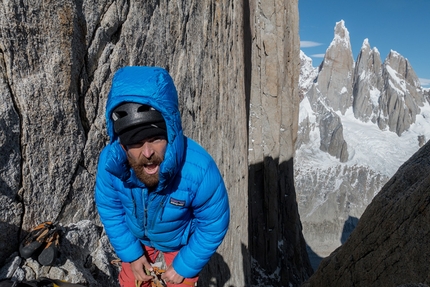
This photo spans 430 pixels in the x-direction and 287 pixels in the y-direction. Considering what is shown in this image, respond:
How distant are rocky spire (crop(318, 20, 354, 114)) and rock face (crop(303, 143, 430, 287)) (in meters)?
154

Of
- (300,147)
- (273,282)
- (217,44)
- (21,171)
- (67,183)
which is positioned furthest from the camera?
(300,147)

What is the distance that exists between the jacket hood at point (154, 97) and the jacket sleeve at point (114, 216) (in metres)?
0.64

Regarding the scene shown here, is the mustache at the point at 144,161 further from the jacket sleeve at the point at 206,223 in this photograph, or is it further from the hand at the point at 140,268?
the hand at the point at 140,268

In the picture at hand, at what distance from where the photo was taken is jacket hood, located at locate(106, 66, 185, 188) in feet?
7.38

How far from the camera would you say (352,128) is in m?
145

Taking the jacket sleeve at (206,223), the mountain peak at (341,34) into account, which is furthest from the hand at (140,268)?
the mountain peak at (341,34)

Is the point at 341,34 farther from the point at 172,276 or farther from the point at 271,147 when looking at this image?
the point at 172,276

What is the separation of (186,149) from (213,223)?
0.76m

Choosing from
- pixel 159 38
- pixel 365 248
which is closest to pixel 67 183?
pixel 159 38

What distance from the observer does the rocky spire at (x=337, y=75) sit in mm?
147500

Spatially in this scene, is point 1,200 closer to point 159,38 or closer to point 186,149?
point 186,149

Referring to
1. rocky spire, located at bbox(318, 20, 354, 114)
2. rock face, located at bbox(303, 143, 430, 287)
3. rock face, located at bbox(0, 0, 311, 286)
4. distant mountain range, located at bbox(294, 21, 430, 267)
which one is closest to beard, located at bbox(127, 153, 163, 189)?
rock face, located at bbox(0, 0, 311, 286)

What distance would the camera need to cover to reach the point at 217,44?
9562 millimetres

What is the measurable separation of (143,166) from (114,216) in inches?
35.5
